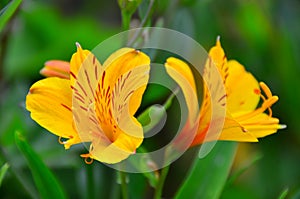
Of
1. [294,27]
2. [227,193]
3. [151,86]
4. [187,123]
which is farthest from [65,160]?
[294,27]

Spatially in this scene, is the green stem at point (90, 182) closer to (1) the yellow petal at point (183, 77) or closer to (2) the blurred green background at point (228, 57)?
(1) the yellow petal at point (183, 77)

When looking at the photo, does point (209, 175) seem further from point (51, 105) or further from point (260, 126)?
point (51, 105)

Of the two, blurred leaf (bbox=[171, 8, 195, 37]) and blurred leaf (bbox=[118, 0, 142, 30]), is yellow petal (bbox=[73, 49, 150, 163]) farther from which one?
blurred leaf (bbox=[171, 8, 195, 37])

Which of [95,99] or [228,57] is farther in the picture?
[228,57]

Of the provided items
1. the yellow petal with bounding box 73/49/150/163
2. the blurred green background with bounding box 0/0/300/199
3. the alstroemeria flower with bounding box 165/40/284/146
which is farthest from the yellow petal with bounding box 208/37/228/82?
the blurred green background with bounding box 0/0/300/199

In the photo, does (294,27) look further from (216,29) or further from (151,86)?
(151,86)

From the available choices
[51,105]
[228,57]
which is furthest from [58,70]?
[228,57]

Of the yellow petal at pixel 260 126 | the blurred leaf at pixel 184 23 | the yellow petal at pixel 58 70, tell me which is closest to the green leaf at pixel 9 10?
the yellow petal at pixel 58 70
